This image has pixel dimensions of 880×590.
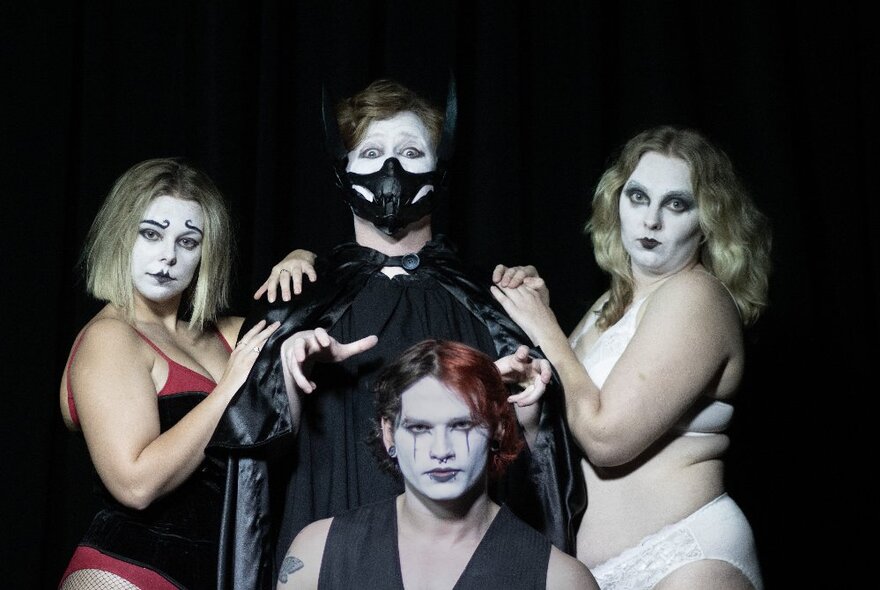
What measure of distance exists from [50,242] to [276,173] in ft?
2.29

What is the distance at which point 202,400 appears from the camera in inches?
97.5

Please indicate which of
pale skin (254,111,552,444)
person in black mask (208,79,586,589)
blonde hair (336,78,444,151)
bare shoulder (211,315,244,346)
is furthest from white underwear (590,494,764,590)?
bare shoulder (211,315,244,346)

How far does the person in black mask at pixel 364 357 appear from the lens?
218 cm

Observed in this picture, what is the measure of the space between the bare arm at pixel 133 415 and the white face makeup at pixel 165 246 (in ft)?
0.39

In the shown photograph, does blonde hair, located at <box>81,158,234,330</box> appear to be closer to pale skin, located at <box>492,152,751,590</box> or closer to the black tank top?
pale skin, located at <box>492,152,751,590</box>

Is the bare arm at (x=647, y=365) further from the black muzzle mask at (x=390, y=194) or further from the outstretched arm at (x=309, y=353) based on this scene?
the outstretched arm at (x=309, y=353)

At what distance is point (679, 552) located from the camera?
7.25 ft

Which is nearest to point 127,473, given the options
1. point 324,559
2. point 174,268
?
point 174,268

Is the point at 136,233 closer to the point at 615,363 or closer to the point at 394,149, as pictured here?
the point at 394,149

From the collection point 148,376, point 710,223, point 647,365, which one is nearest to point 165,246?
point 148,376

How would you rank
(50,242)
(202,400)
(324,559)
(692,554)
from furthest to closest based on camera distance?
(50,242) → (202,400) → (692,554) → (324,559)

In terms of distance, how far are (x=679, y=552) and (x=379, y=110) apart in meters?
1.15

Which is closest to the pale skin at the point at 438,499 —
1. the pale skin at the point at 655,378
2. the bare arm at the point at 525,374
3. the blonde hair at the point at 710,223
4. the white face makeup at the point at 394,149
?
the bare arm at the point at 525,374

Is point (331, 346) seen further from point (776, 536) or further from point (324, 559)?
point (776, 536)
